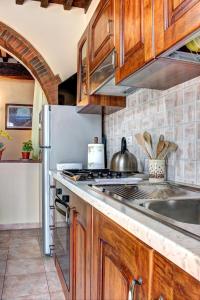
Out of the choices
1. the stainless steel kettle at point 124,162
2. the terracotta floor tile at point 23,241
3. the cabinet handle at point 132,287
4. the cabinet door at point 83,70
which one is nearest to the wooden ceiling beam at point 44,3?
the cabinet door at point 83,70

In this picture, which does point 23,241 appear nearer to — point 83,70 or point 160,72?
point 83,70

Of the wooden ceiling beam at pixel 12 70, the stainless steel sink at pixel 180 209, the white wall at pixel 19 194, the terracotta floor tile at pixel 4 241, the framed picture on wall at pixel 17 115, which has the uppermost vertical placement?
the wooden ceiling beam at pixel 12 70

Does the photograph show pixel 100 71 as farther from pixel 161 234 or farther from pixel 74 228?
pixel 161 234

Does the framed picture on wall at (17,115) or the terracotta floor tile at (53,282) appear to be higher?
the framed picture on wall at (17,115)

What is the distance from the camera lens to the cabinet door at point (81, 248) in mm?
1292

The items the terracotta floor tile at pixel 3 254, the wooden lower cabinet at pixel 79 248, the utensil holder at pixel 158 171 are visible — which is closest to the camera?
the wooden lower cabinet at pixel 79 248

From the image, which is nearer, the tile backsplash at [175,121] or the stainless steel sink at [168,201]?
the stainless steel sink at [168,201]

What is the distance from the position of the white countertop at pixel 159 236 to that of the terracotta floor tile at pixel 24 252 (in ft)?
6.65

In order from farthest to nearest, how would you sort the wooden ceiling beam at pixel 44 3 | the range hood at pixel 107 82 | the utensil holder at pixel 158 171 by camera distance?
the wooden ceiling beam at pixel 44 3 → the range hood at pixel 107 82 → the utensil holder at pixel 158 171

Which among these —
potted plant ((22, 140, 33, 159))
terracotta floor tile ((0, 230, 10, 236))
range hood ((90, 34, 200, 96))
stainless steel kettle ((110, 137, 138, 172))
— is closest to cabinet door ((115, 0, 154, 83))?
range hood ((90, 34, 200, 96))

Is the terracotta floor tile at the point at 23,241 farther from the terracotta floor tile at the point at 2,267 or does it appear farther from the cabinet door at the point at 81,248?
the cabinet door at the point at 81,248

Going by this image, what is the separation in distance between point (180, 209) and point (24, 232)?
2.89 m

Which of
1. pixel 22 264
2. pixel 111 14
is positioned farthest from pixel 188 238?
pixel 22 264

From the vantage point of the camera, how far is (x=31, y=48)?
341cm
